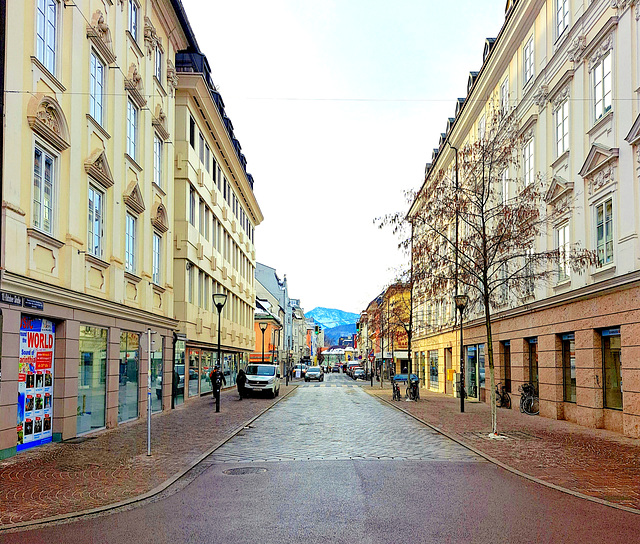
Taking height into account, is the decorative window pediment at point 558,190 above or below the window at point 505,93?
below

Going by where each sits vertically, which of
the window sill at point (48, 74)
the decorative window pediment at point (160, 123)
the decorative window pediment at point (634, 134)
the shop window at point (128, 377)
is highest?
the decorative window pediment at point (160, 123)

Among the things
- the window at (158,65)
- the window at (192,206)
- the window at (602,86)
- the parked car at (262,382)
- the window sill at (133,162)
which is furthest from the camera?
the parked car at (262,382)

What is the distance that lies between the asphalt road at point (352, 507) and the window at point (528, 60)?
16138 millimetres

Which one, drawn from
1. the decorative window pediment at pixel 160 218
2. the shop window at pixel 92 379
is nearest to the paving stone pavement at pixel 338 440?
the shop window at pixel 92 379

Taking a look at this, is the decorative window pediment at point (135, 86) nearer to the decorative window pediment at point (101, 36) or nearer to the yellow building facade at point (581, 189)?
the decorative window pediment at point (101, 36)

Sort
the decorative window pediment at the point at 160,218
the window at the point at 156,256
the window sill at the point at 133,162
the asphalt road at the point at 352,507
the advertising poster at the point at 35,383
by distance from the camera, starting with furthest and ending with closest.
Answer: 1. the window at the point at 156,256
2. the decorative window pediment at the point at 160,218
3. the window sill at the point at 133,162
4. the advertising poster at the point at 35,383
5. the asphalt road at the point at 352,507

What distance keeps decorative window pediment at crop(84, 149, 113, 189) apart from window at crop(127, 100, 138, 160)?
2.73 meters

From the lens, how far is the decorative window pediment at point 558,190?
20.7 m

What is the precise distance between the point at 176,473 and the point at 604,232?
1295 cm

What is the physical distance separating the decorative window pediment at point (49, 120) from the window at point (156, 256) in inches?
357

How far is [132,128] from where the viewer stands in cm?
2159

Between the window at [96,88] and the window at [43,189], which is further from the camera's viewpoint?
the window at [96,88]

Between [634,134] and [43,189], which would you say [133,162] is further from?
[634,134]

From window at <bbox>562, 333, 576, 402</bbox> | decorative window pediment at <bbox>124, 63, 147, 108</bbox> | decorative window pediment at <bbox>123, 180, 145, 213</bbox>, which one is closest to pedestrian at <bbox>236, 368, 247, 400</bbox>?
decorative window pediment at <bbox>123, 180, 145, 213</bbox>
